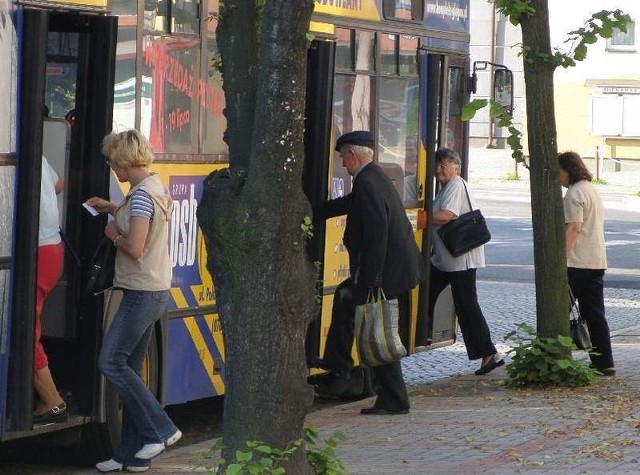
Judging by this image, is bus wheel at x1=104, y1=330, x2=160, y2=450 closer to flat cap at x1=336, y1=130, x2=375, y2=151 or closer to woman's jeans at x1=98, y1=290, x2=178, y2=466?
woman's jeans at x1=98, y1=290, x2=178, y2=466

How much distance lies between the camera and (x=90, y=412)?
764 centimetres

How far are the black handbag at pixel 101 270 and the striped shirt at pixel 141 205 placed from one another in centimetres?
23

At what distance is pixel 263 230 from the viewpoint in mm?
6133

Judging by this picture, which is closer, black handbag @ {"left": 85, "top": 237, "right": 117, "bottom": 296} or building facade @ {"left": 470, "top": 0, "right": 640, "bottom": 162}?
black handbag @ {"left": 85, "top": 237, "right": 117, "bottom": 296}

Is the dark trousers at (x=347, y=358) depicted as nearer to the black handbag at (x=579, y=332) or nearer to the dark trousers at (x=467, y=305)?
the dark trousers at (x=467, y=305)

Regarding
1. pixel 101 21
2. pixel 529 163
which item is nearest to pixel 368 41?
pixel 529 163

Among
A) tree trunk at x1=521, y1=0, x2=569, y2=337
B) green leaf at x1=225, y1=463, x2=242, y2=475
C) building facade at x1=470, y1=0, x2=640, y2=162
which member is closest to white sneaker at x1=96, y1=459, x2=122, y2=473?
green leaf at x1=225, y1=463, x2=242, y2=475

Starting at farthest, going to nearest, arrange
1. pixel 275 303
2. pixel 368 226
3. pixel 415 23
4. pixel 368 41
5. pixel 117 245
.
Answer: pixel 415 23, pixel 368 41, pixel 368 226, pixel 117 245, pixel 275 303

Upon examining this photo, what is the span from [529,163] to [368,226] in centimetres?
231

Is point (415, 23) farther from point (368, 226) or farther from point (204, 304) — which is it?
point (204, 304)

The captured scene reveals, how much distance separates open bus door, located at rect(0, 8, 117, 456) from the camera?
680 centimetres

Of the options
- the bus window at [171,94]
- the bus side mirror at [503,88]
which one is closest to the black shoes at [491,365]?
the bus side mirror at [503,88]

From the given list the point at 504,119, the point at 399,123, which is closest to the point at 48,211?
the point at 399,123

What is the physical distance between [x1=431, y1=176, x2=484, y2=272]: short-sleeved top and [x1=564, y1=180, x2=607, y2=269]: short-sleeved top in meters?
0.68
